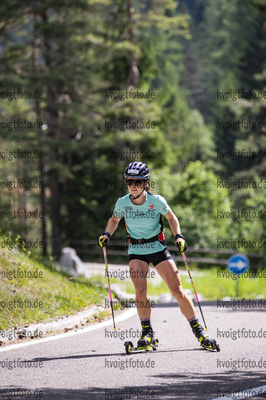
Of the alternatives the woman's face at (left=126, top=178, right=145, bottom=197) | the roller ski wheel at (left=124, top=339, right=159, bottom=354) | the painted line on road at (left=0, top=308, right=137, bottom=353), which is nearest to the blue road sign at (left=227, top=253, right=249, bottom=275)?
the painted line on road at (left=0, top=308, right=137, bottom=353)

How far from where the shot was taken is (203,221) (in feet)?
109

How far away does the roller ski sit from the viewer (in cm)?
774

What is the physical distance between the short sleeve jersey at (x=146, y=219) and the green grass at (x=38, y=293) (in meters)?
2.49

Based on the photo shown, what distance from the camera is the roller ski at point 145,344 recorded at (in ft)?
25.4

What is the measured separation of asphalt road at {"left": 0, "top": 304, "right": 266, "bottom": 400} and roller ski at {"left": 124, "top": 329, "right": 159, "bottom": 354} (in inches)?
3.9

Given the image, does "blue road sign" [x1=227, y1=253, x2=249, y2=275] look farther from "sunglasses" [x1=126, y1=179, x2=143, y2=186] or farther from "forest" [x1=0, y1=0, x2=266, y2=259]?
"forest" [x1=0, y1=0, x2=266, y2=259]

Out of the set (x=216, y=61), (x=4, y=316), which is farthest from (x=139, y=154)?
(x=216, y=61)

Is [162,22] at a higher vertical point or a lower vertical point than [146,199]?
higher

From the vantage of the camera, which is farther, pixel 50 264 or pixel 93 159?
pixel 93 159

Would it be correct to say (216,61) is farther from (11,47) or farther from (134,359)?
(134,359)

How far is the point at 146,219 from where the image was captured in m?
7.79

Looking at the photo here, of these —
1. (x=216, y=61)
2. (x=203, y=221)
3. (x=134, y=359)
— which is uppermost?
(x=216, y=61)

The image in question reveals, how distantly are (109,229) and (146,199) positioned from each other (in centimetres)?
71

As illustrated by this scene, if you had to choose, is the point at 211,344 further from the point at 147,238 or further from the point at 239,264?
the point at 239,264
